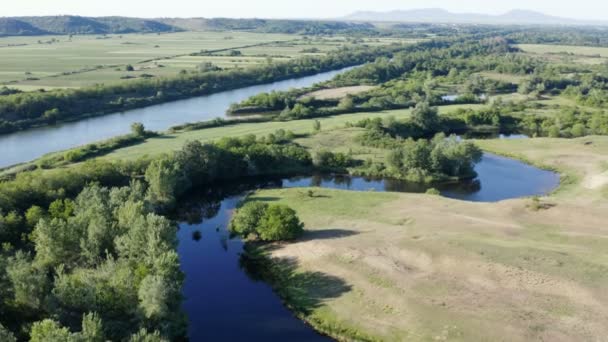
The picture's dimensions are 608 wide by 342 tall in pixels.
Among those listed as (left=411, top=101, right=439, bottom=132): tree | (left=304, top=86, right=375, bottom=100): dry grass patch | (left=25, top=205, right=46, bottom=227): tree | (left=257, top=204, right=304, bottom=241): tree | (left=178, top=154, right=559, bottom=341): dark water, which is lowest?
(left=178, top=154, right=559, bottom=341): dark water

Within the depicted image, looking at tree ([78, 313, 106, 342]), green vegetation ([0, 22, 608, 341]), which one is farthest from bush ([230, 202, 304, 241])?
tree ([78, 313, 106, 342])

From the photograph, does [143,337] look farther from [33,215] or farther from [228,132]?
[228,132]

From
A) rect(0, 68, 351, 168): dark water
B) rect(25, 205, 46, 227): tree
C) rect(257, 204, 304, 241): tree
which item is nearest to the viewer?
rect(25, 205, 46, 227): tree

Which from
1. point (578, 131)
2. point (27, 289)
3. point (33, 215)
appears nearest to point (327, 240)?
point (27, 289)

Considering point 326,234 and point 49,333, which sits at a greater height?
point 49,333

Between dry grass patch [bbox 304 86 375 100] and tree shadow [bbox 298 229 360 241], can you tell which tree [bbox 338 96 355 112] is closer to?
dry grass patch [bbox 304 86 375 100]

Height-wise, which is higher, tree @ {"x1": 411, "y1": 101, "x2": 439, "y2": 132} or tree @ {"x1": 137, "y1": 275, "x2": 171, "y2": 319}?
tree @ {"x1": 411, "y1": 101, "x2": 439, "y2": 132}

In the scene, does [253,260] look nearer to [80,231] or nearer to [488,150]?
[80,231]
